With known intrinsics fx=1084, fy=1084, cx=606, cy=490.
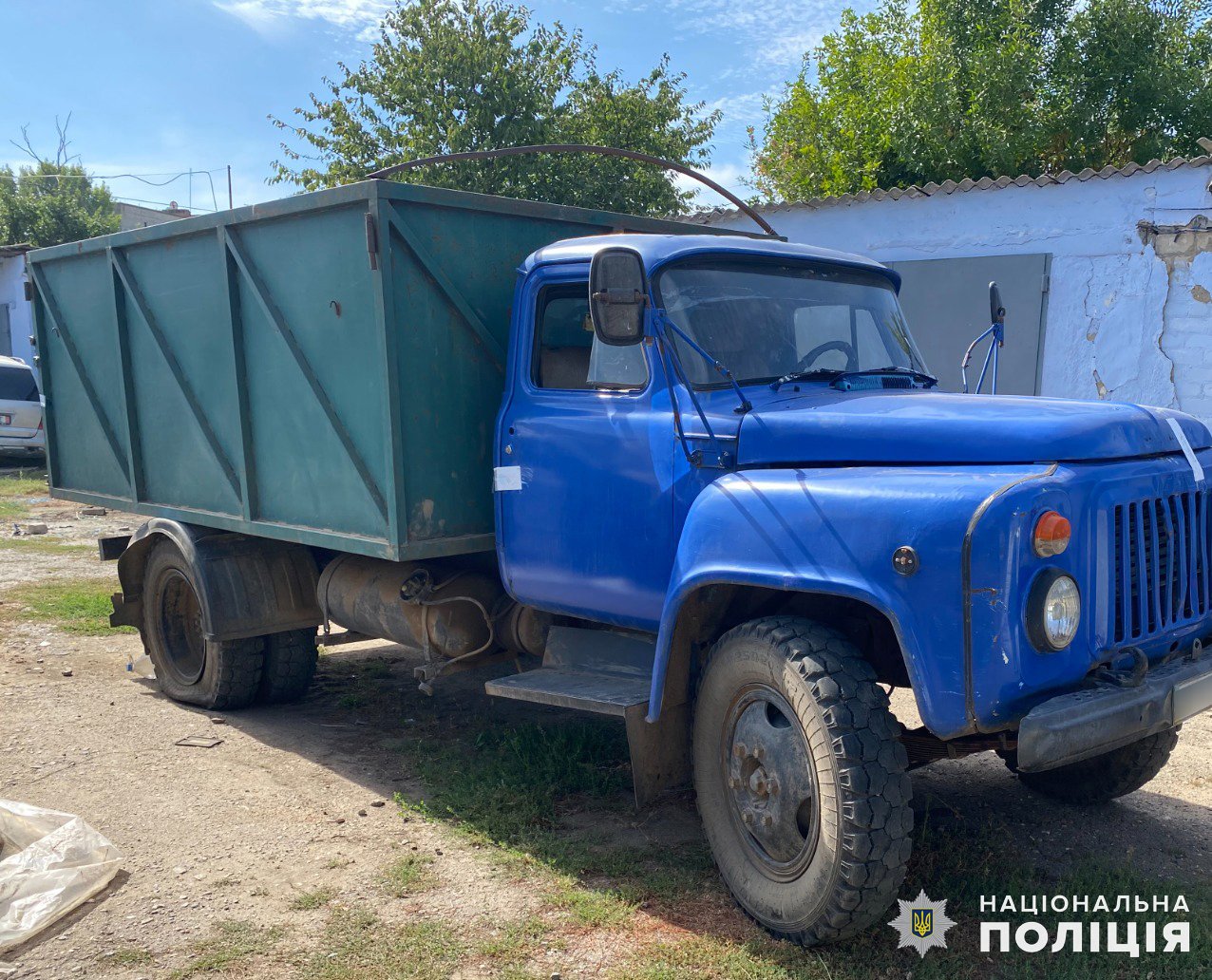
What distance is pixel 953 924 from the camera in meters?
3.30

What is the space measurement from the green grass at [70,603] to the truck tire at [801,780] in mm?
5469

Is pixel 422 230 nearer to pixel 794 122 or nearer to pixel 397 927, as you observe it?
pixel 397 927

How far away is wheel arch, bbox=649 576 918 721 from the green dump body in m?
1.29

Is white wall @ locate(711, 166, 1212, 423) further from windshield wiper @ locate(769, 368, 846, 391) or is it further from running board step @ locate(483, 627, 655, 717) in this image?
running board step @ locate(483, 627, 655, 717)

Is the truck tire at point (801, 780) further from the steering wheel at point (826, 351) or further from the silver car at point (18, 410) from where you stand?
the silver car at point (18, 410)

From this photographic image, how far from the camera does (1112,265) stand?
8984 mm

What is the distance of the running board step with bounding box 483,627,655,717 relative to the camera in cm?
386

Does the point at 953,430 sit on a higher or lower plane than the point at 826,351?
lower

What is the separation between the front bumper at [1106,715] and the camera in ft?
9.20

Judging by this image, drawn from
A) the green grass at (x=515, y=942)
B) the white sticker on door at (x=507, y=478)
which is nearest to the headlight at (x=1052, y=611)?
the green grass at (x=515, y=942)

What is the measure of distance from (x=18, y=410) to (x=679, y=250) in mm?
15250

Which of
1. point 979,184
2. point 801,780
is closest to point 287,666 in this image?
point 801,780

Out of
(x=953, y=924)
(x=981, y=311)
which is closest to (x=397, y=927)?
(x=953, y=924)

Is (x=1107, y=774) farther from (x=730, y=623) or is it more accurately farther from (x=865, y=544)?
(x=865, y=544)
